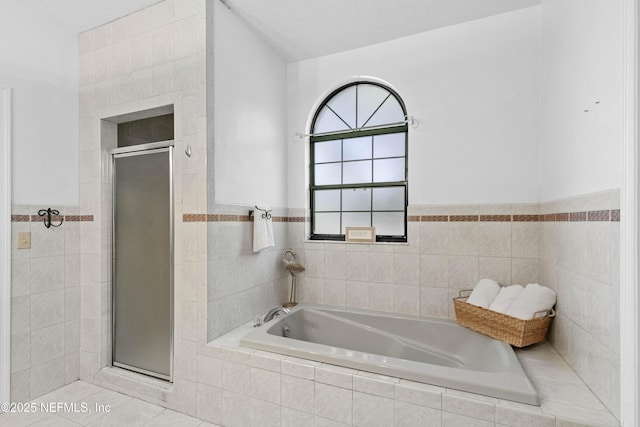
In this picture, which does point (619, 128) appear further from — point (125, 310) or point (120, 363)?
point (120, 363)

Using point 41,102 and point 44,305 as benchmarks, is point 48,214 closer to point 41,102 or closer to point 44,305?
point 44,305

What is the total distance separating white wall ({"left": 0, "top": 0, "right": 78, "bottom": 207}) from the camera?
A: 6.66ft

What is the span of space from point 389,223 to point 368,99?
1.10m

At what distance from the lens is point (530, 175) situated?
2145 millimetres

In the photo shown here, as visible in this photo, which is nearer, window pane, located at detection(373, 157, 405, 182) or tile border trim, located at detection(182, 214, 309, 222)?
tile border trim, located at detection(182, 214, 309, 222)

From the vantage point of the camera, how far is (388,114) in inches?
104

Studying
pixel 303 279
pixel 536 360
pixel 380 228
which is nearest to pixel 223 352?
pixel 303 279

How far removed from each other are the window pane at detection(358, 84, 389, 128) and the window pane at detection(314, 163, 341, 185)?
1.42 feet

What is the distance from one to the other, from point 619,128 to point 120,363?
3.28 meters

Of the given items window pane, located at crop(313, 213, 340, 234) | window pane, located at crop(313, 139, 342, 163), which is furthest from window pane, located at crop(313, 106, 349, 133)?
window pane, located at crop(313, 213, 340, 234)

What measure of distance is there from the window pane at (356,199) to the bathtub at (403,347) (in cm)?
87

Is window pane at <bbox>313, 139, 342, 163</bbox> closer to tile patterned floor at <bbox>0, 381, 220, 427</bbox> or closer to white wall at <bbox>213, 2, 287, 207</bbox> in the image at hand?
white wall at <bbox>213, 2, 287, 207</bbox>

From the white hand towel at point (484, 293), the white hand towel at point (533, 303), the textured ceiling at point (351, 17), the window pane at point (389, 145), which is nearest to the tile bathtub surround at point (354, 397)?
the white hand towel at point (533, 303)

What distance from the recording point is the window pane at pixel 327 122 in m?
2.82
